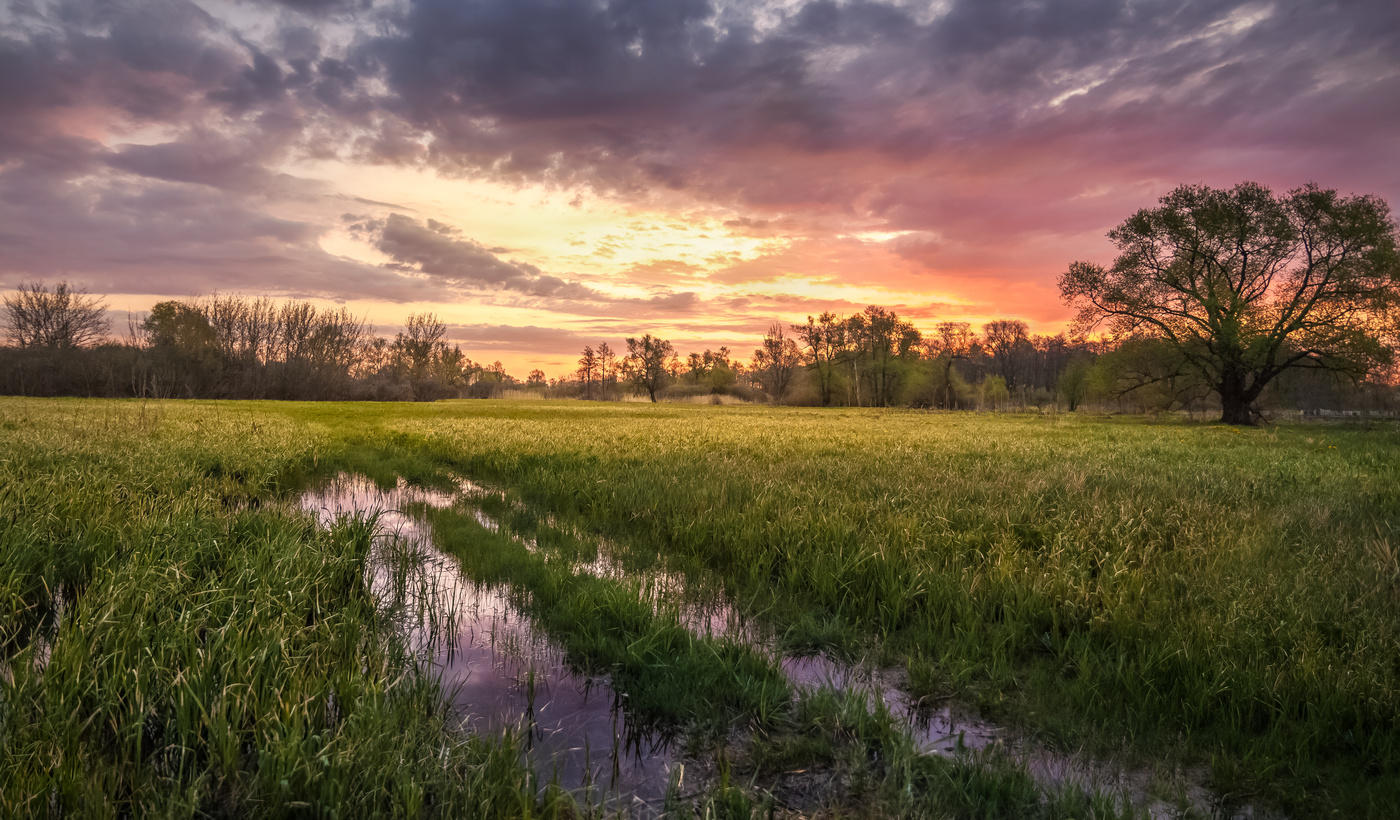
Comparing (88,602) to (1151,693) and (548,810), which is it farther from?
(1151,693)

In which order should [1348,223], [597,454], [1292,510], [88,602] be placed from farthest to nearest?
[1348,223] < [597,454] < [1292,510] < [88,602]

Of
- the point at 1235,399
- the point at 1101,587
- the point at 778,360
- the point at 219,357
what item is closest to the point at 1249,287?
the point at 1235,399

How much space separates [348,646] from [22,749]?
1485mm

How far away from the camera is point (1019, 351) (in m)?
108

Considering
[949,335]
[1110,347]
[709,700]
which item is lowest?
[709,700]

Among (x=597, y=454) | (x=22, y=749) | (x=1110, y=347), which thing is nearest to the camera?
(x=22, y=749)

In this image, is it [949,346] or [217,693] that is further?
[949,346]

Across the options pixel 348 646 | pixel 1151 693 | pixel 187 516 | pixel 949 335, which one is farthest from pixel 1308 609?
pixel 949 335

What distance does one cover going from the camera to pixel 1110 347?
136ft

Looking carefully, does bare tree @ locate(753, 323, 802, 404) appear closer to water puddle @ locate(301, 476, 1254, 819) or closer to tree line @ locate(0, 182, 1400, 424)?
tree line @ locate(0, 182, 1400, 424)

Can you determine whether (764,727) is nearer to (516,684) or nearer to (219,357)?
(516,684)

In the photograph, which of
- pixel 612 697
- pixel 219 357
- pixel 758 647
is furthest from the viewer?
pixel 219 357

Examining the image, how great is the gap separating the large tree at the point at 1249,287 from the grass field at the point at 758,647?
33.1 metres

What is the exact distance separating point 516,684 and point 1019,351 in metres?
121
